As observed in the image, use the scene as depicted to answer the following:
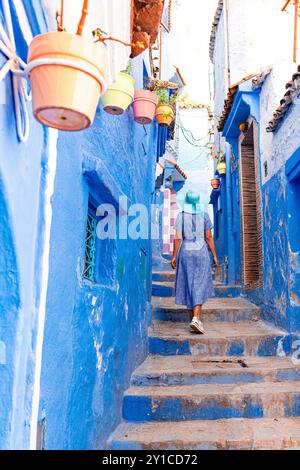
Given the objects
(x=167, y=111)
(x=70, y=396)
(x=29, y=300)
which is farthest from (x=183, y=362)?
(x=167, y=111)

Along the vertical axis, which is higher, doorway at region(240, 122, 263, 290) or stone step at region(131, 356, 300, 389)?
doorway at region(240, 122, 263, 290)

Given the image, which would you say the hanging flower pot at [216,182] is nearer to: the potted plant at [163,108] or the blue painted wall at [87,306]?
the potted plant at [163,108]

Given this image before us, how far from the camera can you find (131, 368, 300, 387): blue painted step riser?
3824 millimetres

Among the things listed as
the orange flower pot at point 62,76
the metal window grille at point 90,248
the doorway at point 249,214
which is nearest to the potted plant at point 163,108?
the doorway at point 249,214

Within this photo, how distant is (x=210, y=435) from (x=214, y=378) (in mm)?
876

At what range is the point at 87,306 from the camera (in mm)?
A: 2350

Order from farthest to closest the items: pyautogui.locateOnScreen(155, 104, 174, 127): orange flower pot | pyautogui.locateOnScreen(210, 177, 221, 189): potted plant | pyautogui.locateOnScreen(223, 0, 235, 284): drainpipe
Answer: pyautogui.locateOnScreen(210, 177, 221, 189): potted plant, pyautogui.locateOnScreen(223, 0, 235, 284): drainpipe, pyautogui.locateOnScreen(155, 104, 174, 127): orange flower pot

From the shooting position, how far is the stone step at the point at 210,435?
113 inches

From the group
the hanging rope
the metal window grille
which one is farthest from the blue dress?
the hanging rope

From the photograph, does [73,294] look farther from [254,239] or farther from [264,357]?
[254,239]

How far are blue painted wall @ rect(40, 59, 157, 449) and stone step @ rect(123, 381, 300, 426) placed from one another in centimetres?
20

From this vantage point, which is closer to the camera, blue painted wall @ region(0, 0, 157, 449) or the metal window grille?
blue painted wall @ region(0, 0, 157, 449)

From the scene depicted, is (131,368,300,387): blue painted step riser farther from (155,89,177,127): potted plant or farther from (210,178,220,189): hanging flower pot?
(210,178,220,189): hanging flower pot

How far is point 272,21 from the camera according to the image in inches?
310
